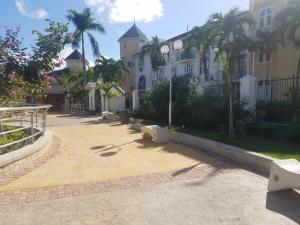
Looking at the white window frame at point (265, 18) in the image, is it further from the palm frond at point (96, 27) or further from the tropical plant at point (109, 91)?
the palm frond at point (96, 27)

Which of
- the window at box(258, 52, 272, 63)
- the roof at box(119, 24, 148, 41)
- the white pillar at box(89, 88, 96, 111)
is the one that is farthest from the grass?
the roof at box(119, 24, 148, 41)

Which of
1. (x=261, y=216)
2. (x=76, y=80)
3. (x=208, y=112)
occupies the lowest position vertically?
(x=261, y=216)

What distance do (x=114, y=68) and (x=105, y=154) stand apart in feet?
131

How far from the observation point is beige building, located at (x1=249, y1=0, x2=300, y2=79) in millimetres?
25875

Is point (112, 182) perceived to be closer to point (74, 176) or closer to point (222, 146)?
point (74, 176)

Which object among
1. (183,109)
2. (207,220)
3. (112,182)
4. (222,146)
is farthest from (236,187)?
(183,109)

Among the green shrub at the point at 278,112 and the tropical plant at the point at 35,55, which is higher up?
the tropical plant at the point at 35,55

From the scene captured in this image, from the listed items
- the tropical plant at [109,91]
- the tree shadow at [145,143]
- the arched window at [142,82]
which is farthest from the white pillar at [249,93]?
the arched window at [142,82]

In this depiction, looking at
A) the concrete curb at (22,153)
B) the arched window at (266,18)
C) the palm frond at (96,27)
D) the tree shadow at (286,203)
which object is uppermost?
the palm frond at (96,27)

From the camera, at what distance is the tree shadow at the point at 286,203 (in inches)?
207

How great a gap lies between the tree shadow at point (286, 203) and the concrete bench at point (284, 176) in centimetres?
15

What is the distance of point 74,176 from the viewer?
299 inches

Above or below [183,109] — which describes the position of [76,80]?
above

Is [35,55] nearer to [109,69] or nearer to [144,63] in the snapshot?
[109,69]
